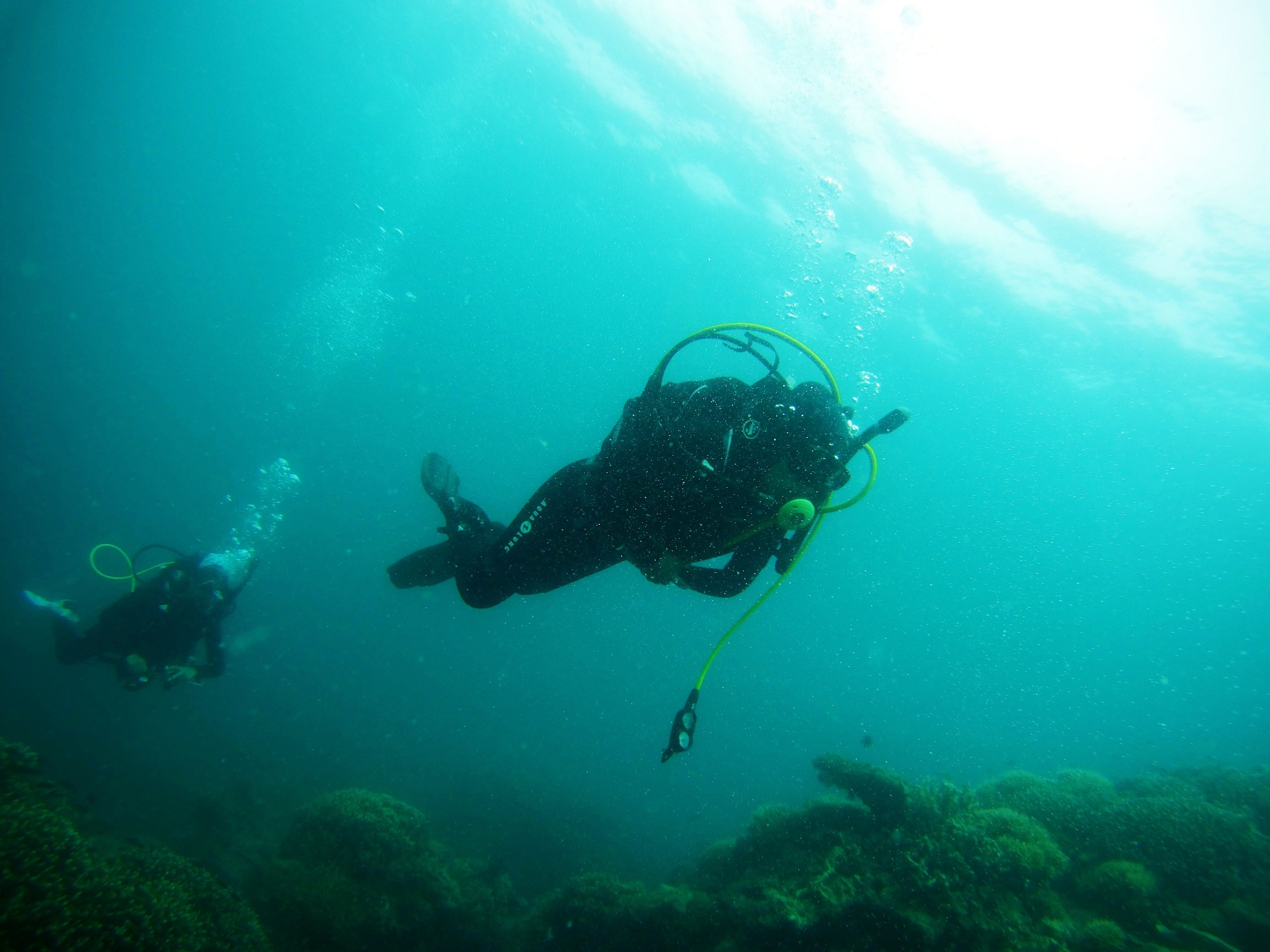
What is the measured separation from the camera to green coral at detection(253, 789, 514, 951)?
20.9ft

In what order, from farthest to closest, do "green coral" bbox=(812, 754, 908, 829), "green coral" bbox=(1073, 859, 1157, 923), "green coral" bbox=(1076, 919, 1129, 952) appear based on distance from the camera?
"green coral" bbox=(812, 754, 908, 829) → "green coral" bbox=(1073, 859, 1157, 923) → "green coral" bbox=(1076, 919, 1129, 952)

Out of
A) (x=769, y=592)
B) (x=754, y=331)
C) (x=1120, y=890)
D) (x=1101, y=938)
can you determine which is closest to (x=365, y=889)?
(x=769, y=592)

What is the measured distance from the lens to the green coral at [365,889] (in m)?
6.36

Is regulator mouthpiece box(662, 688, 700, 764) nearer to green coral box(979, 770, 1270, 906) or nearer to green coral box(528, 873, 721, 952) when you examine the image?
green coral box(528, 873, 721, 952)

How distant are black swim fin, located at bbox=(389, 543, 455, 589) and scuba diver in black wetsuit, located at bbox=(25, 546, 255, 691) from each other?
5.51 m

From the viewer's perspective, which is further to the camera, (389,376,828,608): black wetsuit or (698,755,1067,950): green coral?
(698,755,1067,950): green coral

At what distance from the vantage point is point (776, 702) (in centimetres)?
5341

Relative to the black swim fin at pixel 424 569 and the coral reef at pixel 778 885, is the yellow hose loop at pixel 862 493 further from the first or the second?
the coral reef at pixel 778 885

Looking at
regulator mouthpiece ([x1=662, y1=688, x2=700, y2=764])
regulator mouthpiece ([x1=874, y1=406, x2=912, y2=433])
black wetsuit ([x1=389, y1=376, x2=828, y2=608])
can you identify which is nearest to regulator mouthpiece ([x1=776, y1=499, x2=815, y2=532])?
black wetsuit ([x1=389, y1=376, x2=828, y2=608])

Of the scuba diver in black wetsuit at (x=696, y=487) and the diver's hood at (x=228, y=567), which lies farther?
the diver's hood at (x=228, y=567)

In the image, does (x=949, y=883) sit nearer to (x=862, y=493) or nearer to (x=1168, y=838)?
(x=1168, y=838)

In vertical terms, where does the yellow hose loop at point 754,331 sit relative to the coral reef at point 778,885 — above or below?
above

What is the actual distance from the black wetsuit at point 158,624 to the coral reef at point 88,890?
312 cm

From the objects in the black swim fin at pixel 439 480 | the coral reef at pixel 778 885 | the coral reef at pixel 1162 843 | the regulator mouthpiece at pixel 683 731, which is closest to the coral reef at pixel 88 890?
the coral reef at pixel 778 885
